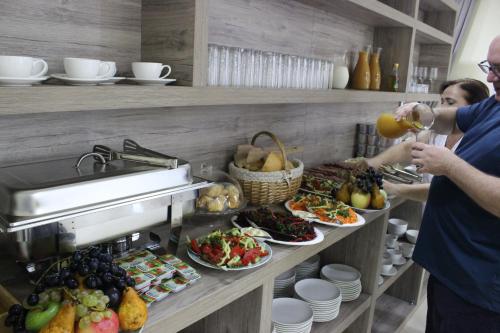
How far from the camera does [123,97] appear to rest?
3.65 ft

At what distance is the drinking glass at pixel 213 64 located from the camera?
144 centimetres

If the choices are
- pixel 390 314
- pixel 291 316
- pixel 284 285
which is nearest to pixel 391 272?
pixel 390 314

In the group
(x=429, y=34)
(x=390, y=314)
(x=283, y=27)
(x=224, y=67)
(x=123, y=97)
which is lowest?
(x=390, y=314)

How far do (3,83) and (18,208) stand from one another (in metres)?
0.27

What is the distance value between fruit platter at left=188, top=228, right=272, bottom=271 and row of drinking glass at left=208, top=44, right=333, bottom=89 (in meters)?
0.53

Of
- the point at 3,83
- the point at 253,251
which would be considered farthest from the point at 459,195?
the point at 3,83

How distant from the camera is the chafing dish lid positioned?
2.99ft

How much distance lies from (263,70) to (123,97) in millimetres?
689

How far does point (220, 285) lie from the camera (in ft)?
3.78

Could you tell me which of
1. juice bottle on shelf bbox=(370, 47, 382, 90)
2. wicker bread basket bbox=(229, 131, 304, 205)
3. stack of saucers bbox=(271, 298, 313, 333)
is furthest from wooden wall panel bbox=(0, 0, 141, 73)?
juice bottle on shelf bbox=(370, 47, 382, 90)

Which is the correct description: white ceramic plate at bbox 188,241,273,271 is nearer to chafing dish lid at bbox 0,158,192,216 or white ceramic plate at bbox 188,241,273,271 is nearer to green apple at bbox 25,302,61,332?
chafing dish lid at bbox 0,158,192,216

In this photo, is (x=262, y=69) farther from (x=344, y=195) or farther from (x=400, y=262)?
(x=400, y=262)

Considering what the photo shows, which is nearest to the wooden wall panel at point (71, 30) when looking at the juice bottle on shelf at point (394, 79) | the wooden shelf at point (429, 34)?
the juice bottle on shelf at point (394, 79)

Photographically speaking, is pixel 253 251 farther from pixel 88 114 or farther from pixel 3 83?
pixel 3 83
